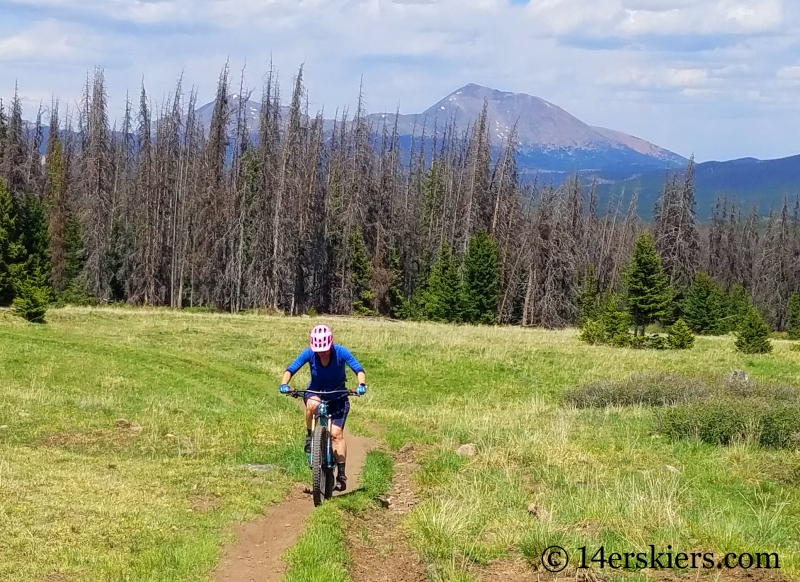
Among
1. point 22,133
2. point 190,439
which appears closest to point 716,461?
point 190,439

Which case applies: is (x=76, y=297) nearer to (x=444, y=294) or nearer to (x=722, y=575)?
(x=444, y=294)

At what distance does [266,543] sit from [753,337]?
33.0m

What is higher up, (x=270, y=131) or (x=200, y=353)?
(x=270, y=131)

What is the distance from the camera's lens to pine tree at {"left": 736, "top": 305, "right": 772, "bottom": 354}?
3559cm

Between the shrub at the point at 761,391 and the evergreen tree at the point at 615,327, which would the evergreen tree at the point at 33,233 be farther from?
the shrub at the point at 761,391

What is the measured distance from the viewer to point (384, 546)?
849 cm

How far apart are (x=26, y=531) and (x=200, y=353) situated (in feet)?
70.7

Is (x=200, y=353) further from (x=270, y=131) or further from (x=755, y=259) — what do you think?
(x=755, y=259)

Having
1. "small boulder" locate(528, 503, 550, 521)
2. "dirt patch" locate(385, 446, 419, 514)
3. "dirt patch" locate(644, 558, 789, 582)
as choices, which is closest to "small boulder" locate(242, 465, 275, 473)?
"dirt patch" locate(385, 446, 419, 514)

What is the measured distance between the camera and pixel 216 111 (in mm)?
67000

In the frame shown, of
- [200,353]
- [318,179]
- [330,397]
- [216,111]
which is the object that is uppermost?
[216,111]

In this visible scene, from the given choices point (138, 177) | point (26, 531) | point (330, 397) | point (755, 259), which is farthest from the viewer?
point (755, 259)

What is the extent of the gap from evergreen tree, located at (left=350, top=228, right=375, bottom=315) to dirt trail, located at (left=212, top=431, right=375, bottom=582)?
5624 cm

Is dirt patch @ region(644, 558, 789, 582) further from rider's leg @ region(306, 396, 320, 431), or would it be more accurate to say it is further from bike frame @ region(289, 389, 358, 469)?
rider's leg @ region(306, 396, 320, 431)
